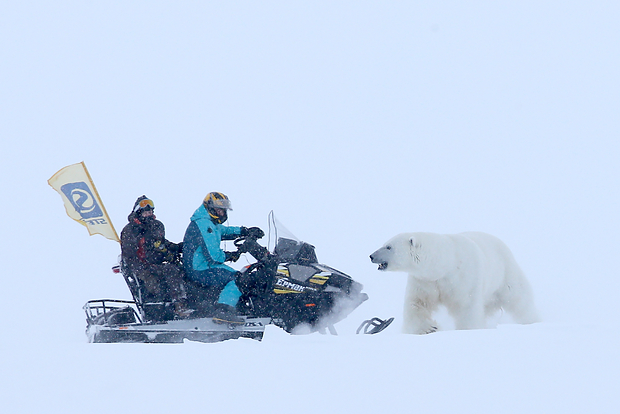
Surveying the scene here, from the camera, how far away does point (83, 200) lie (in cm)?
542

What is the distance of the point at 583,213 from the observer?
Answer: 1436cm

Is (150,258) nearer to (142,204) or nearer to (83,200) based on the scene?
(142,204)

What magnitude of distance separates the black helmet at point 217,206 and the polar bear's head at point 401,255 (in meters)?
1.50

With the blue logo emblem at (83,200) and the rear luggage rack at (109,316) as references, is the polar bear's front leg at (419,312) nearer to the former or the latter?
the rear luggage rack at (109,316)

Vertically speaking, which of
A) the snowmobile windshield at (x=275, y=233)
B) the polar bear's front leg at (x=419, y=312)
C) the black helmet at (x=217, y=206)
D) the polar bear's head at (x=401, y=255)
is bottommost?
the polar bear's front leg at (x=419, y=312)

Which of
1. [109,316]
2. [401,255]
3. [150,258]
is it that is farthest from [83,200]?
[401,255]

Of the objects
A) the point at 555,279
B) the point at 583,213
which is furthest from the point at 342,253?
the point at 583,213

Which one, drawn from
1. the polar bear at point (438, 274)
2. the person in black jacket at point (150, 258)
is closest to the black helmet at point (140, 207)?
the person in black jacket at point (150, 258)

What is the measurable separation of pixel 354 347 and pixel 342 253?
276 inches

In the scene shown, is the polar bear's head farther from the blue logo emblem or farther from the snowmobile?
the blue logo emblem

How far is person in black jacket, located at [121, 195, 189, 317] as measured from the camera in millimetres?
4637

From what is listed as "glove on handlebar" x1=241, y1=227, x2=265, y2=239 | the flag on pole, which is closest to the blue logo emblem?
the flag on pole

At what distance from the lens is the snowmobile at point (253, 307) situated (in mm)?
4660

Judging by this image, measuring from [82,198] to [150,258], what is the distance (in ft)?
4.16
